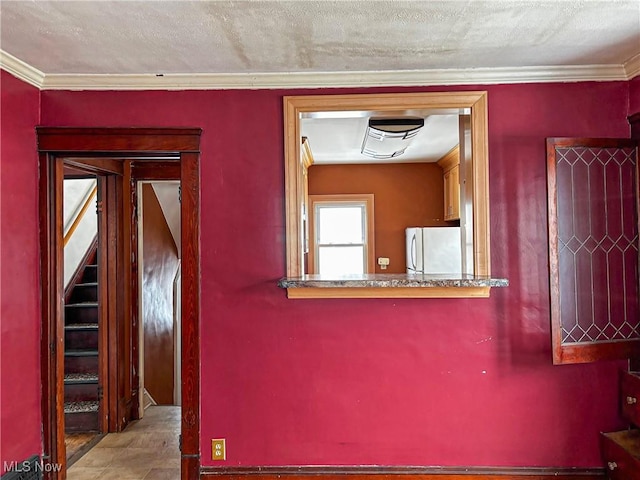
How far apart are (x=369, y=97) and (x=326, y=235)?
10.9 ft

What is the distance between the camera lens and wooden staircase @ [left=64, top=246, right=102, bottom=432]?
3367 millimetres

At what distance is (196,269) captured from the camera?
8.23 ft

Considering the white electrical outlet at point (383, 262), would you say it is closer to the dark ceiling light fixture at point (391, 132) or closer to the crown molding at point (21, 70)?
the dark ceiling light fixture at point (391, 132)

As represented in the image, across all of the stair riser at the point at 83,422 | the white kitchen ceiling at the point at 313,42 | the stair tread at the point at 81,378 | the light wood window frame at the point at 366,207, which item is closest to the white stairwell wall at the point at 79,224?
the stair tread at the point at 81,378

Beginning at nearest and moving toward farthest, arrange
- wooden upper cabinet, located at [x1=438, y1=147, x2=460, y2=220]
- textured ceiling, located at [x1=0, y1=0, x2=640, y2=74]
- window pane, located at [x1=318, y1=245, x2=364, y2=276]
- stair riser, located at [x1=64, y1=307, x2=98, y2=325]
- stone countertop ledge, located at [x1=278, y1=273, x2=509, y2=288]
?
textured ceiling, located at [x1=0, y1=0, x2=640, y2=74] < stone countertop ledge, located at [x1=278, y1=273, x2=509, y2=288] < stair riser, located at [x1=64, y1=307, x2=98, y2=325] < wooden upper cabinet, located at [x1=438, y1=147, x2=460, y2=220] < window pane, located at [x1=318, y1=245, x2=364, y2=276]

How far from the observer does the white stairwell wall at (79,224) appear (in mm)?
4343

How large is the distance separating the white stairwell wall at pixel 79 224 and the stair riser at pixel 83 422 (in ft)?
4.69

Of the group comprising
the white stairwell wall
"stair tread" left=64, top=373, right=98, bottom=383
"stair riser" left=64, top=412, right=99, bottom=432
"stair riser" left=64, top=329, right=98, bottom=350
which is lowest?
"stair riser" left=64, top=412, right=99, bottom=432

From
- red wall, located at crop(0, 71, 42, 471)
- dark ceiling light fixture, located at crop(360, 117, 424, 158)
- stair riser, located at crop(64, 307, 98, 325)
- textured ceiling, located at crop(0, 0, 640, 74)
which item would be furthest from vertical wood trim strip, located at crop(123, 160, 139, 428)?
dark ceiling light fixture, located at crop(360, 117, 424, 158)

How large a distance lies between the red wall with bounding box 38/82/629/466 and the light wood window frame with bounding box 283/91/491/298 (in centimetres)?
6

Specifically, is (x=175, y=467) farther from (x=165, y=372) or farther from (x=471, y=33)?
(x=471, y=33)

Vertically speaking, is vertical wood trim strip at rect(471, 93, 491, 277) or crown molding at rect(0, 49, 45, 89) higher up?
crown molding at rect(0, 49, 45, 89)

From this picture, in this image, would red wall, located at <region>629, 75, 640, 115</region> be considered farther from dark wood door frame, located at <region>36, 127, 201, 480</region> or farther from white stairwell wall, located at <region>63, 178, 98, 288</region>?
white stairwell wall, located at <region>63, 178, 98, 288</region>

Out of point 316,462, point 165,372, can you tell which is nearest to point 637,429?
point 316,462
